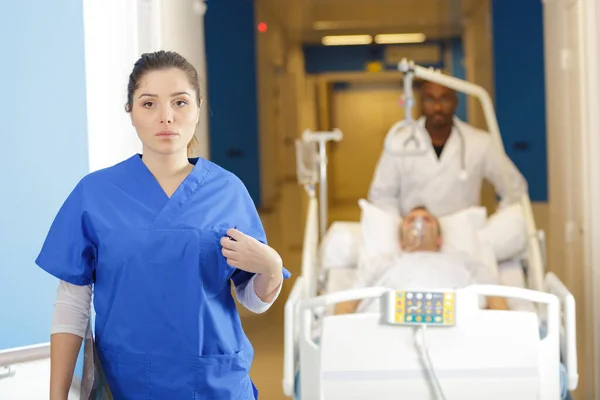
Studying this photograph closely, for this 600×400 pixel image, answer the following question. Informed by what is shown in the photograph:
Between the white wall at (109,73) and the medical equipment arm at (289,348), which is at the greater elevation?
the white wall at (109,73)

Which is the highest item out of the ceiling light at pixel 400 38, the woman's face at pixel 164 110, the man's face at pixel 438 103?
the ceiling light at pixel 400 38

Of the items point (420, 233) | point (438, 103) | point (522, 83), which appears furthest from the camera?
point (522, 83)

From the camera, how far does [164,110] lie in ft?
3.97

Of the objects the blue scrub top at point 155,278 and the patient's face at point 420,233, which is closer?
the blue scrub top at point 155,278

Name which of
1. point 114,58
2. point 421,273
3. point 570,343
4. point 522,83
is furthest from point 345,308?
point 522,83

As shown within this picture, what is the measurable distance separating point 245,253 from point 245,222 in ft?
0.46

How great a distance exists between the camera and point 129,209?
1230 millimetres

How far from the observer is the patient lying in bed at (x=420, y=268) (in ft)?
9.49

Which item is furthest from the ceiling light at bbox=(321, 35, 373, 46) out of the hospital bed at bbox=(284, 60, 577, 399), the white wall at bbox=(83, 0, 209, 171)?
the white wall at bbox=(83, 0, 209, 171)

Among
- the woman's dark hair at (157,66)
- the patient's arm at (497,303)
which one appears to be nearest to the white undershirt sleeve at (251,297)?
the woman's dark hair at (157,66)

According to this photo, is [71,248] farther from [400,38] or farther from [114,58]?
[400,38]

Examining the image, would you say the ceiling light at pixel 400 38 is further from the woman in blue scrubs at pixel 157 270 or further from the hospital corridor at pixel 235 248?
the woman in blue scrubs at pixel 157 270

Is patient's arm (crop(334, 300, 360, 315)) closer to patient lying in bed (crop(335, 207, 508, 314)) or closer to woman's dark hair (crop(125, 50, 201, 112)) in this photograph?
patient lying in bed (crop(335, 207, 508, 314))

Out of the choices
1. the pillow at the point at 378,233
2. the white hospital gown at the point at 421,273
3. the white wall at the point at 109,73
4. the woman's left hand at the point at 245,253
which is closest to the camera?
the woman's left hand at the point at 245,253
